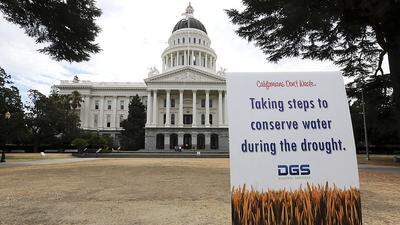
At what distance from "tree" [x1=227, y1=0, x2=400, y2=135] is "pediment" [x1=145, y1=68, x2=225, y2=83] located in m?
57.0

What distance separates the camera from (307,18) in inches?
567

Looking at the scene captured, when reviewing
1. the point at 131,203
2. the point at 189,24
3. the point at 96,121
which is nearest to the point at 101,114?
Result: the point at 96,121

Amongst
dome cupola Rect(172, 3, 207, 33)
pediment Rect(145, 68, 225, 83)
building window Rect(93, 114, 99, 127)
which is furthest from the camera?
dome cupola Rect(172, 3, 207, 33)

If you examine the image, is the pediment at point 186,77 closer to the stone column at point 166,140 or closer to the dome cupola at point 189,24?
the stone column at point 166,140

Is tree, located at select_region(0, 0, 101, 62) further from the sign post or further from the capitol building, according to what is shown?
the capitol building

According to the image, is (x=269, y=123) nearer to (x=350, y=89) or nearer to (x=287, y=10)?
(x=287, y=10)

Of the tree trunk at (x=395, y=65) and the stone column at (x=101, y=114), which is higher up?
the stone column at (x=101, y=114)

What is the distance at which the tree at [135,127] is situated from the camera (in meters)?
73.9

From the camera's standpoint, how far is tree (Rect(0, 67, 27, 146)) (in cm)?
3881

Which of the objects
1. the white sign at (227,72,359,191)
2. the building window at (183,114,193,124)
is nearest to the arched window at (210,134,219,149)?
the building window at (183,114,193,124)

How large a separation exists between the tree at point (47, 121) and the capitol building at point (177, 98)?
15555mm

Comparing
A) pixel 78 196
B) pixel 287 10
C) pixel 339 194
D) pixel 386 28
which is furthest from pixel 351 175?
pixel 386 28

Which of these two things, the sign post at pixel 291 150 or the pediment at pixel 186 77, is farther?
the pediment at pixel 186 77

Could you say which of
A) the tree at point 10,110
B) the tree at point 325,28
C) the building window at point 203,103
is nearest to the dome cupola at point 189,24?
the building window at point 203,103
